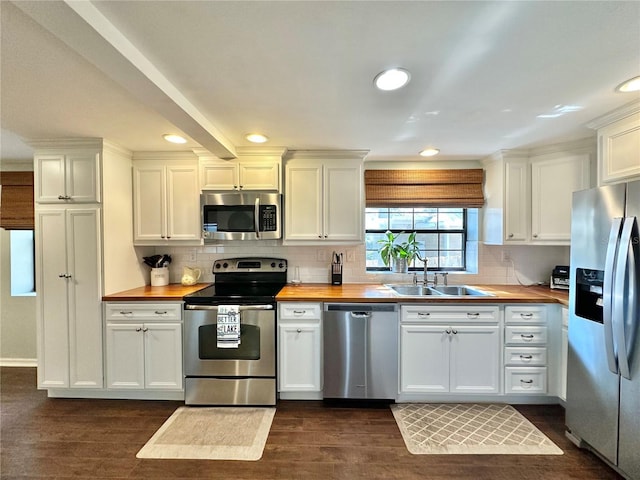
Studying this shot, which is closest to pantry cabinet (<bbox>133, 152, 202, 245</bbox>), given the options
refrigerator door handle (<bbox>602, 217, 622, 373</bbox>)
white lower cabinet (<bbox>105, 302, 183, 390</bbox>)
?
white lower cabinet (<bbox>105, 302, 183, 390</bbox>)

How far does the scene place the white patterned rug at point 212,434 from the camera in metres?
1.95

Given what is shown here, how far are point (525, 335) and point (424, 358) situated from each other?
2.91ft

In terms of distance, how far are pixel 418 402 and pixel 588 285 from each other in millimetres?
1575

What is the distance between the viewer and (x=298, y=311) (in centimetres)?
255

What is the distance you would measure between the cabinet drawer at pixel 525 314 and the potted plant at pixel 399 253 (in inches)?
39.9

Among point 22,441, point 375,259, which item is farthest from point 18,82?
point 375,259

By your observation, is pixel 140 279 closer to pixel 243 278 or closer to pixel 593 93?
pixel 243 278

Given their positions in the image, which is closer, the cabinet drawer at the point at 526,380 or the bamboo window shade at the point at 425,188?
the cabinet drawer at the point at 526,380

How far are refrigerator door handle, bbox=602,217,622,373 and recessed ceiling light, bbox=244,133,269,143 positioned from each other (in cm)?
248

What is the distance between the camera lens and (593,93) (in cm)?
177

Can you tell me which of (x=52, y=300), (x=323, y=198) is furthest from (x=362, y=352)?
(x=52, y=300)

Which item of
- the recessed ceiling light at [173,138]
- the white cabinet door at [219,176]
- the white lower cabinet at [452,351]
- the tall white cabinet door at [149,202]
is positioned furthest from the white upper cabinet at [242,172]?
the white lower cabinet at [452,351]

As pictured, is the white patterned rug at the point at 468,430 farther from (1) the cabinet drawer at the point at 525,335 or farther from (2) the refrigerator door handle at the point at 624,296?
(2) the refrigerator door handle at the point at 624,296

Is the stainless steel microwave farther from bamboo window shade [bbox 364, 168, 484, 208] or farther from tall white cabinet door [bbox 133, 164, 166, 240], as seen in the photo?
bamboo window shade [bbox 364, 168, 484, 208]
